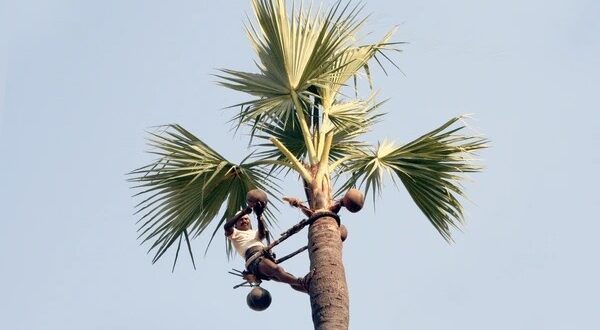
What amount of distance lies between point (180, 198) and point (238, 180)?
1.86 feet

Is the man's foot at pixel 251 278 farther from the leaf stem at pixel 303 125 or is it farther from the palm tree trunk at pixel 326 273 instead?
the leaf stem at pixel 303 125

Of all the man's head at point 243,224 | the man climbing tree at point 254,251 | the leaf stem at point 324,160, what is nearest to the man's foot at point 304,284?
the man climbing tree at point 254,251

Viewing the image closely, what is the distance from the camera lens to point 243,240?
11594mm

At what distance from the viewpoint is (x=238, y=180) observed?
1220 centimetres

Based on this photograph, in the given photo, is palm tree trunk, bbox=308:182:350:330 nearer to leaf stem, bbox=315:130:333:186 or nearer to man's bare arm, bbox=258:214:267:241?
leaf stem, bbox=315:130:333:186

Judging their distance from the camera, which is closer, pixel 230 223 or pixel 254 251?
pixel 254 251

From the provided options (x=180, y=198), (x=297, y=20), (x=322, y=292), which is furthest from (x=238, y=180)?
(x=322, y=292)

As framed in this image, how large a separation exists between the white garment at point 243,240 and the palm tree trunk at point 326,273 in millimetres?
1036

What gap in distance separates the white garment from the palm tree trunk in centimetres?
104

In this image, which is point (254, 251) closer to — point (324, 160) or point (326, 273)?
point (324, 160)

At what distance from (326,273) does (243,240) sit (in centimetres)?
173

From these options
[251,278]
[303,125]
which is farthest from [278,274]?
[303,125]

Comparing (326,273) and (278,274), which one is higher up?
(278,274)

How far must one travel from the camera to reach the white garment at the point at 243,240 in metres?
11.5
